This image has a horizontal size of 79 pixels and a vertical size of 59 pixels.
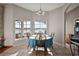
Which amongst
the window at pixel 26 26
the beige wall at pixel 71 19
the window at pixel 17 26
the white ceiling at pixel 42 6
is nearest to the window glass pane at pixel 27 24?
the window at pixel 26 26

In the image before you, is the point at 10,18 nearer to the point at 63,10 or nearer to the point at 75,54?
the point at 63,10

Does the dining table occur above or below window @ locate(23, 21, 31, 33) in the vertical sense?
below

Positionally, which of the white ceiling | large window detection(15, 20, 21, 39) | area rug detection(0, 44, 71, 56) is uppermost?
the white ceiling

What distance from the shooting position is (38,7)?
11.0 ft

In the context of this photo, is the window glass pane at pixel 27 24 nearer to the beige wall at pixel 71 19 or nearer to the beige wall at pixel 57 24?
the beige wall at pixel 57 24

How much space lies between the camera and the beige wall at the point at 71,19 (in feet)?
11.0

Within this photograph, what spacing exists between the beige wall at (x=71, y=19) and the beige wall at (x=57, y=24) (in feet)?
0.34

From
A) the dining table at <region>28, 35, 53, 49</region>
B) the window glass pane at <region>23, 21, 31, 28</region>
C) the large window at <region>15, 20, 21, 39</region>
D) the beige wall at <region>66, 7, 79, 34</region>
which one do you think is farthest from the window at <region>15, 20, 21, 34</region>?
the beige wall at <region>66, 7, 79, 34</region>

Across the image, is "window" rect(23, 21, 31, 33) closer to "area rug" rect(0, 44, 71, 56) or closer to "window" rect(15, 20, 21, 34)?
"window" rect(15, 20, 21, 34)

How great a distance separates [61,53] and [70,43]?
25cm

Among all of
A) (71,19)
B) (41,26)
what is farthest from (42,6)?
(71,19)

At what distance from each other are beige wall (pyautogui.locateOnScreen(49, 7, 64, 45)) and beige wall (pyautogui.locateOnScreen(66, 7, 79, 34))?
105 millimetres

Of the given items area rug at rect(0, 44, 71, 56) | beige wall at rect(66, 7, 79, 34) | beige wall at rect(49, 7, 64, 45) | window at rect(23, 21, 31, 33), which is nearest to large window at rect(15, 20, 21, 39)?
window at rect(23, 21, 31, 33)

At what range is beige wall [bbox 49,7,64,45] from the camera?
3.40 meters
